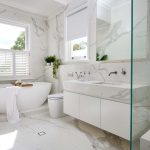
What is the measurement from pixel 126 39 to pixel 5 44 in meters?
2.95

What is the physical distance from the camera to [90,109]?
221 cm

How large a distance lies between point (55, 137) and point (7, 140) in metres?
0.68

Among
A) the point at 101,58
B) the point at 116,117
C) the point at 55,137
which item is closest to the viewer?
the point at 116,117

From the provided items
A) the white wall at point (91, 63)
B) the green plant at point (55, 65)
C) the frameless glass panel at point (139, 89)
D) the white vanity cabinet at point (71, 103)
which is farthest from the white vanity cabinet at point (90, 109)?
the green plant at point (55, 65)

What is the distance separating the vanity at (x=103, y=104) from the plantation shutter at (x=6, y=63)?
1775 millimetres

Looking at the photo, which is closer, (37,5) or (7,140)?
(7,140)

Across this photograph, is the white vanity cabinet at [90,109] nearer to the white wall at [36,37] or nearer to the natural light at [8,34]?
the white wall at [36,37]

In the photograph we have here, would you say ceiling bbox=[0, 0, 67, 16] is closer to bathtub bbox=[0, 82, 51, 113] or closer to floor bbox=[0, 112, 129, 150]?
bathtub bbox=[0, 82, 51, 113]

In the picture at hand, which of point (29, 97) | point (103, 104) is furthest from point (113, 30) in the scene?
point (29, 97)

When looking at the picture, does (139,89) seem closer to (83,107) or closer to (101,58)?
(83,107)

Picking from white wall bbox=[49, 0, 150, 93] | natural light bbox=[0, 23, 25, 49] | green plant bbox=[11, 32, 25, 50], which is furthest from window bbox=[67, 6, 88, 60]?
natural light bbox=[0, 23, 25, 49]

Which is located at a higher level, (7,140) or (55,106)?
(55,106)

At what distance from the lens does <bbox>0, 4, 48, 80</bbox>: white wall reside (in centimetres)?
377

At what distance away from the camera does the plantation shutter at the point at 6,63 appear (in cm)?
350
